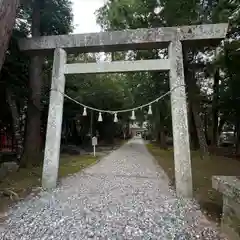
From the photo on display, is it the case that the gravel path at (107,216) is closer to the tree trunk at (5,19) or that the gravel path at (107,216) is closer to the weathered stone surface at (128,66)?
the tree trunk at (5,19)

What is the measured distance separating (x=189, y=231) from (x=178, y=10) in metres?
10.3

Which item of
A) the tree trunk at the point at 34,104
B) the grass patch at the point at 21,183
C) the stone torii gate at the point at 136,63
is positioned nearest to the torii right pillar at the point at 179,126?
the stone torii gate at the point at 136,63

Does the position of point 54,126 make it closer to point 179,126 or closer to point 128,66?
point 128,66

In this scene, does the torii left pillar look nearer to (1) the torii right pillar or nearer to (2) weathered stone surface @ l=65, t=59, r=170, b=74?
(2) weathered stone surface @ l=65, t=59, r=170, b=74

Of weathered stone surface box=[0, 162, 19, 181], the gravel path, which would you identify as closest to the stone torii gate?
the gravel path

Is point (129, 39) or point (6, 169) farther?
Answer: point (6, 169)

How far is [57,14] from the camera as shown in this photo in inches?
505

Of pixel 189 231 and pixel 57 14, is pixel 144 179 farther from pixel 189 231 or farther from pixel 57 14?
pixel 57 14

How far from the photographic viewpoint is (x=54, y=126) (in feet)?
26.3

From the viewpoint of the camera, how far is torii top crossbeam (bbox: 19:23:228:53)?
297 inches

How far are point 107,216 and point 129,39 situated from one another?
4.45 m

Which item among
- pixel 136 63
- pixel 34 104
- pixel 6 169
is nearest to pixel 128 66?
pixel 136 63

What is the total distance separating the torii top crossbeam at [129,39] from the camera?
7.55 metres

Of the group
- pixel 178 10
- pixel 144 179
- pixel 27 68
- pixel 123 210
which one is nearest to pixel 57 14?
pixel 27 68
